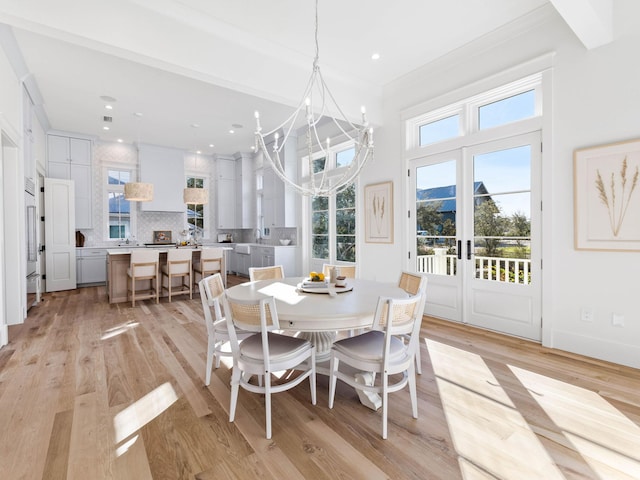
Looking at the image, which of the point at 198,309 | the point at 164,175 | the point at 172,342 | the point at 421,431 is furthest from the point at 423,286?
the point at 164,175

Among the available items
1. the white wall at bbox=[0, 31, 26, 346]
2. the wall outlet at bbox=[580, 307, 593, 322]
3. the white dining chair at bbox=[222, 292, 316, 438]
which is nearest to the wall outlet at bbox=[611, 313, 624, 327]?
the wall outlet at bbox=[580, 307, 593, 322]

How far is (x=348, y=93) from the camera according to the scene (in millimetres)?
4500

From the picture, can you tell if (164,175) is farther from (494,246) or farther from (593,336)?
(593,336)

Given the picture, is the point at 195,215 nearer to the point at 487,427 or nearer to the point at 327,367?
the point at 327,367

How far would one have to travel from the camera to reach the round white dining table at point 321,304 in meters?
1.93

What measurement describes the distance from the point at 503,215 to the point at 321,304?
8.69 feet

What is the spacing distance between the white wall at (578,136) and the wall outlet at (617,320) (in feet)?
0.10

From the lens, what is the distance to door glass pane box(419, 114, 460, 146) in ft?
13.6

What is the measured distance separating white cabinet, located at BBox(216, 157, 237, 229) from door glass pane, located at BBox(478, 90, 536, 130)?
684 cm

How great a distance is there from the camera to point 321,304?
2.19m

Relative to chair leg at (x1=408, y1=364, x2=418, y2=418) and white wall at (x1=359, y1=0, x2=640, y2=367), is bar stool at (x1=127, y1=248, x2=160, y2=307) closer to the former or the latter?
chair leg at (x1=408, y1=364, x2=418, y2=418)

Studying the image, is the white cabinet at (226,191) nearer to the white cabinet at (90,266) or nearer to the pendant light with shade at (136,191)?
the pendant light with shade at (136,191)

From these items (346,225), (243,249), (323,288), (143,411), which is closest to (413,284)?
(323,288)

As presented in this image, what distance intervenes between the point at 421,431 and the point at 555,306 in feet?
7.38
